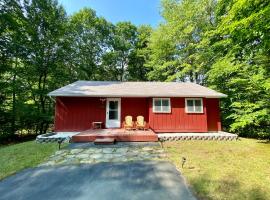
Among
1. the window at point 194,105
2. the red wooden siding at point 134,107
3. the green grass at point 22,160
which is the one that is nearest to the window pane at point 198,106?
the window at point 194,105

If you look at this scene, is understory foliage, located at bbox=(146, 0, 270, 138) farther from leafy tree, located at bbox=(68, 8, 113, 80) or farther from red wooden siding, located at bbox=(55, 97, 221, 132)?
leafy tree, located at bbox=(68, 8, 113, 80)

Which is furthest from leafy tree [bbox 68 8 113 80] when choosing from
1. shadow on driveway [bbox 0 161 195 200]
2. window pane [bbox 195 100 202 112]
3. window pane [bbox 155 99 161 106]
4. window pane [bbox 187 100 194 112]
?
shadow on driveway [bbox 0 161 195 200]

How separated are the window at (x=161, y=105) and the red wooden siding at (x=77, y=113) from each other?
10.2 feet

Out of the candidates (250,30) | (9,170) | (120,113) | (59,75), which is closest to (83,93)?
(120,113)

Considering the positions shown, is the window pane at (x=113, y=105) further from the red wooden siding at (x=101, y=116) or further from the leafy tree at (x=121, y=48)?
the leafy tree at (x=121, y=48)

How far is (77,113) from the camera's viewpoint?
11203mm

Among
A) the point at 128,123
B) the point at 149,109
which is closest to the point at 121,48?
the point at 149,109

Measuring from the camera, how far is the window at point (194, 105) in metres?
11.1

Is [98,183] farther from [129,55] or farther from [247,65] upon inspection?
[129,55]

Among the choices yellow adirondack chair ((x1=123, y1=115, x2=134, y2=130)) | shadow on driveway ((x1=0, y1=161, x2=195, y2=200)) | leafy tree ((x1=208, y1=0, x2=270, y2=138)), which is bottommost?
shadow on driveway ((x1=0, y1=161, x2=195, y2=200))

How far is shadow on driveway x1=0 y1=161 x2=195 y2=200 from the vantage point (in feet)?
12.4

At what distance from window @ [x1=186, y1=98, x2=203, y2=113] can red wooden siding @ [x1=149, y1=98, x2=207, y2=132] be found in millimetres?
211

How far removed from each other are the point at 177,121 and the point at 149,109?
1.77 metres

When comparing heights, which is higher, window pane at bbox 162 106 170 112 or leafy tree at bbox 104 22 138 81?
leafy tree at bbox 104 22 138 81
